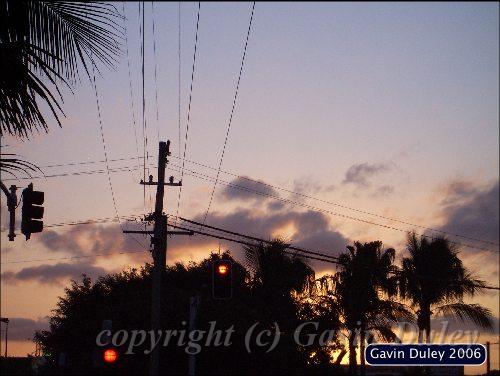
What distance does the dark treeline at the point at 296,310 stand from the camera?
28.3 m

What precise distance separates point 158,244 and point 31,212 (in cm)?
1265

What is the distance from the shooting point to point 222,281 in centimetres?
1596

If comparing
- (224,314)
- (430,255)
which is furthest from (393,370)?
(224,314)

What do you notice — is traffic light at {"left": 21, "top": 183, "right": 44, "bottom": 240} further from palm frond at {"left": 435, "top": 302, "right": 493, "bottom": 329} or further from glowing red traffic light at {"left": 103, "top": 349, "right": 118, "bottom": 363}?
palm frond at {"left": 435, "top": 302, "right": 493, "bottom": 329}

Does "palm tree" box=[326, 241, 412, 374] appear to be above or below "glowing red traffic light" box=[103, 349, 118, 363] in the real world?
above

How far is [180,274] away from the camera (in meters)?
51.1

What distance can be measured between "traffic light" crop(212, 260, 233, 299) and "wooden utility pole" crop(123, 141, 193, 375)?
7.68m

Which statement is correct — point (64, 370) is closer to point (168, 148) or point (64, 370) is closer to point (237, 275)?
point (168, 148)

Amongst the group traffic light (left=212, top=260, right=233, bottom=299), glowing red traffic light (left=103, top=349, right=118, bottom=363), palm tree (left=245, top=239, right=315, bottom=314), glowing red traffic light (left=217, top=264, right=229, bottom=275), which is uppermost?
palm tree (left=245, top=239, right=315, bottom=314)

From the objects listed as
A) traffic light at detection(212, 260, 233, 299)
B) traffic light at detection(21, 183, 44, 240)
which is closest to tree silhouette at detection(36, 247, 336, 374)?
traffic light at detection(212, 260, 233, 299)

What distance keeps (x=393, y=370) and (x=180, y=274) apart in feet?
59.8

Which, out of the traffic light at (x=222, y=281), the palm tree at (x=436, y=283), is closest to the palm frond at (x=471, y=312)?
the palm tree at (x=436, y=283)

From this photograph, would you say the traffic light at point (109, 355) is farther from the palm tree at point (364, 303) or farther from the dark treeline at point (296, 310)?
the palm tree at point (364, 303)

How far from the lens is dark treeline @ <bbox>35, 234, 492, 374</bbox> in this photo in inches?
1113
